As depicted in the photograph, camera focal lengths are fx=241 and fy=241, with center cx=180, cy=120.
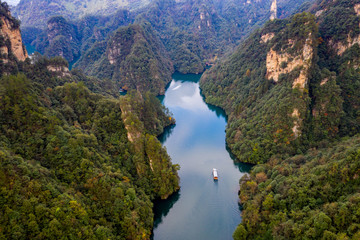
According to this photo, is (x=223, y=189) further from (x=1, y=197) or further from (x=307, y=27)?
(x=307, y=27)

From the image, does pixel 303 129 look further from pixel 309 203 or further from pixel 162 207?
pixel 162 207

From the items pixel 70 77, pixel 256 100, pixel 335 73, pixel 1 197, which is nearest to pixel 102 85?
pixel 70 77

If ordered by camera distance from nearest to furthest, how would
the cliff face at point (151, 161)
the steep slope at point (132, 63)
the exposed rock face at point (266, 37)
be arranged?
the cliff face at point (151, 161) < the exposed rock face at point (266, 37) < the steep slope at point (132, 63)

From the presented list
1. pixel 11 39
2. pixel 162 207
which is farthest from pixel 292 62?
pixel 11 39

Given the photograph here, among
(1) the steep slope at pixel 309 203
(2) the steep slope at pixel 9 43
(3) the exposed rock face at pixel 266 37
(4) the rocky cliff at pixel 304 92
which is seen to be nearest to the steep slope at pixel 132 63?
(3) the exposed rock face at pixel 266 37

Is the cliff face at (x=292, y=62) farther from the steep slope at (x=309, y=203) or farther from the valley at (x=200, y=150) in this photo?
the steep slope at (x=309, y=203)

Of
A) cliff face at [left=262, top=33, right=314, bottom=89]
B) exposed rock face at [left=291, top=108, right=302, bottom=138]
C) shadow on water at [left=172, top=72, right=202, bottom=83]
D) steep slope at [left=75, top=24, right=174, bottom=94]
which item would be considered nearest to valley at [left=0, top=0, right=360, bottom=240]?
cliff face at [left=262, top=33, right=314, bottom=89]
